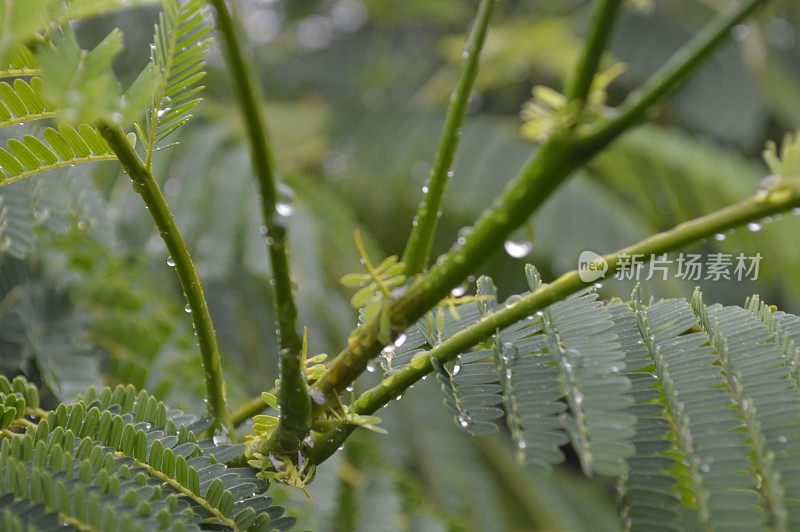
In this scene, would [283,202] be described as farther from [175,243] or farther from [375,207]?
[375,207]

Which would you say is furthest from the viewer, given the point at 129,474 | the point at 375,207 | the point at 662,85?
the point at 375,207

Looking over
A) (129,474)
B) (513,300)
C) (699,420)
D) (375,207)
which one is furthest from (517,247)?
(375,207)

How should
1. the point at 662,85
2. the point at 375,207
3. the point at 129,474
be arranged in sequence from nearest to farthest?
the point at 662,85, the point at 129,474, the point at 375,207

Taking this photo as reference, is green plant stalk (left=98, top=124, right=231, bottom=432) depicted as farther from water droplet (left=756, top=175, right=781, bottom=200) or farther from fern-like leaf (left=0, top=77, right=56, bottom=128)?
water droplet (left=756, top=175, right=781, bottom=200)

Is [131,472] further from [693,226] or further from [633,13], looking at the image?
[633,13]

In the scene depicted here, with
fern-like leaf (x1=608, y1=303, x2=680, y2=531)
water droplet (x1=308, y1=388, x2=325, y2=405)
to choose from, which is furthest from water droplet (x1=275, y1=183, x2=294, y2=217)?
fern-like leaf (x1=608, y1=303, x2=680, y2=531)

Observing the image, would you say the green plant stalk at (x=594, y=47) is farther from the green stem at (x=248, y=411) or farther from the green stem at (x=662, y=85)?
the green stem at (x=248, y=411)

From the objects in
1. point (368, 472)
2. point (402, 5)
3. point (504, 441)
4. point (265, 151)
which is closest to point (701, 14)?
point (402, 5)

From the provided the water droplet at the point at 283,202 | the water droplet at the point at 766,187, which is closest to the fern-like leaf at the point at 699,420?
the water droplet at the point at 766,187
